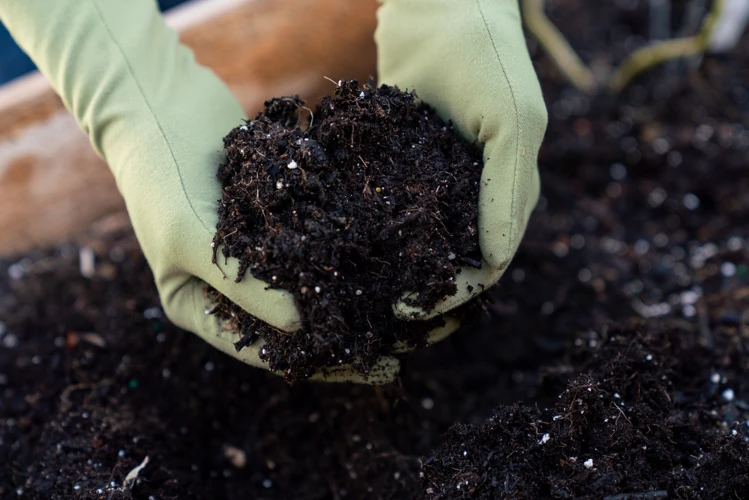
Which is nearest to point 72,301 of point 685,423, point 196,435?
point 196,435

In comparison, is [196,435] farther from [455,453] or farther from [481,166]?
[481,166]

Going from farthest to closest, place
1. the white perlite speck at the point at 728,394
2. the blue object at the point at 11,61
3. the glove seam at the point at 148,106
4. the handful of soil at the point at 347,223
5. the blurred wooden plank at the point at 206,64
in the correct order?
1. the blue object at the point at 11,61
2. the blurred wooden plank at the point at 206,64
3. the white perlite speck at the point at 728,394
4. the glove seam at the point at 148,106
5. the handful of soil at the point at 347,223

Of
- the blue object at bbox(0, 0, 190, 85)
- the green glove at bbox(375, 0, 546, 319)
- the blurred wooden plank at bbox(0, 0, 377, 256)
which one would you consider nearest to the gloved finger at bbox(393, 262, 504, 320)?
the green glove at bbox(375, 0, 546, 319)

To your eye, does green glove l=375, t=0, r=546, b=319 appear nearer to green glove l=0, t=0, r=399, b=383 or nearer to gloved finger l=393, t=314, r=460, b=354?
gloved finger l=393, t=314, r=460, b=354

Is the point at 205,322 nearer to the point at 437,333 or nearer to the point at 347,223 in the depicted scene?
the point at 347,223

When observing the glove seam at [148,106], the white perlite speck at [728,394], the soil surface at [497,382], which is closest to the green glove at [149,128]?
the glove seam at [148,106]

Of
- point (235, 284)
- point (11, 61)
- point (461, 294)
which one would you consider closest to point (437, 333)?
point (461, 294)

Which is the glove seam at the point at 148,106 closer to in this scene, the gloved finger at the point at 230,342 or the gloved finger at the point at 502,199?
the gloved finger at the point at 230,342
